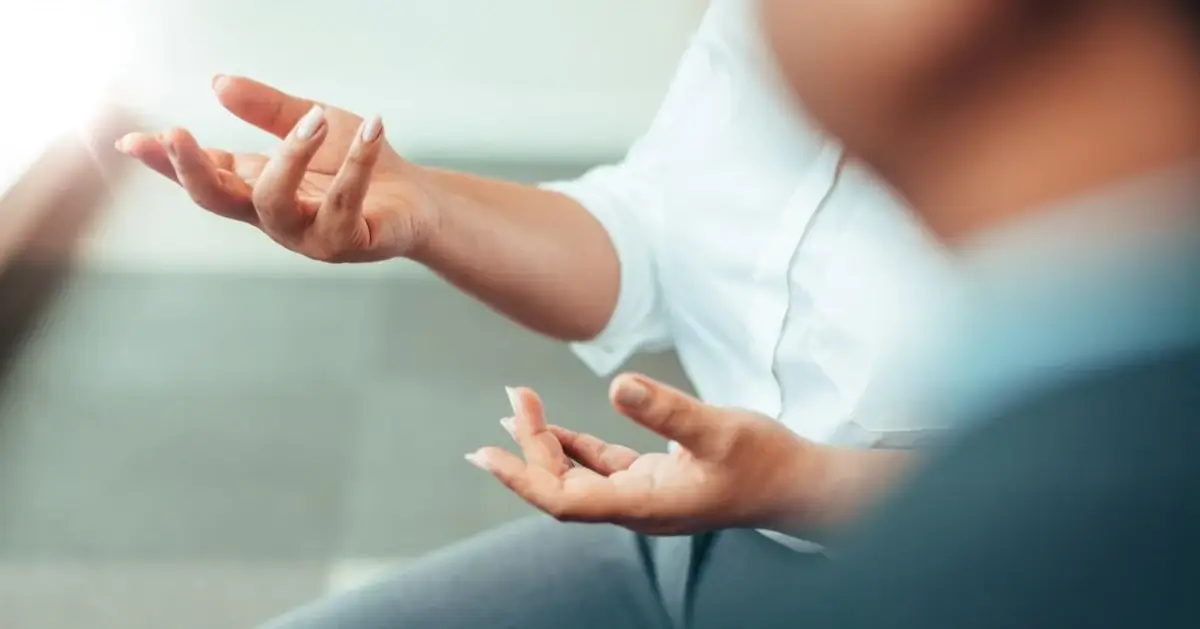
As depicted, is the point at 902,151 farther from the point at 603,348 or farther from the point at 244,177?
the point at 603,348

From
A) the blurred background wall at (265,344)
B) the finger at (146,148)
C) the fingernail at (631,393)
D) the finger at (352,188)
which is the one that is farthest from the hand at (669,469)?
the blurred background wall at (265,344)

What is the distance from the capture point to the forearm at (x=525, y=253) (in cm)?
62

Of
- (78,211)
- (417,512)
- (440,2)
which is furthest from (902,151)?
(78,211)

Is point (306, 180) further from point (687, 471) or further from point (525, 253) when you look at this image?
point (687, 471)

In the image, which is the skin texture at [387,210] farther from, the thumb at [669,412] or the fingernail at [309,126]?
the thumb at [669,412]

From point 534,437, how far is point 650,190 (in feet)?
0.94

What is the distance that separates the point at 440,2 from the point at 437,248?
90 cm

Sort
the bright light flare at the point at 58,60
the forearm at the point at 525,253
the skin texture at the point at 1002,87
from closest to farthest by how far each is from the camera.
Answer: the skin texture at the point at 1002,87 < the forearm at the point at 525,253 < the bright light flare at the point at 58,60

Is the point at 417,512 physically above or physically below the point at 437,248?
below

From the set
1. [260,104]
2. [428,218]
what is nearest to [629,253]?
[428,218]

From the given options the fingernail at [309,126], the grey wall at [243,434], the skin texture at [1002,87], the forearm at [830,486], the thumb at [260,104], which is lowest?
the grey wall at [243,434]

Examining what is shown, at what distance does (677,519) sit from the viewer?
1.47ft

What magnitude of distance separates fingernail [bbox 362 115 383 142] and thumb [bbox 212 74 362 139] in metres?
0.10

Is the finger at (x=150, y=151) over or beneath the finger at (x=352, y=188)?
beneath
